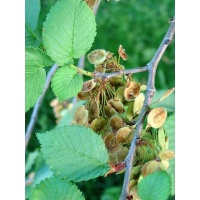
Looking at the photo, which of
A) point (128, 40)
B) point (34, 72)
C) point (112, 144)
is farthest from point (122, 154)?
point (128, 40)

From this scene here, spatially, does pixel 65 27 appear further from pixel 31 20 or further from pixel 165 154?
pixel 165 154

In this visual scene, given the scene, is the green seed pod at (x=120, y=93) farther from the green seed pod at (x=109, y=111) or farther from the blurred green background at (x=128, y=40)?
the blurred green background at (x=128, y=40)

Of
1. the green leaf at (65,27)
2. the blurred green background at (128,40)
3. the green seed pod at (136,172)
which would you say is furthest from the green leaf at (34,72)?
the blurred green background at (128,40)

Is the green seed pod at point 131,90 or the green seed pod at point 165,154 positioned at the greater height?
the green seed pod at point 131,90

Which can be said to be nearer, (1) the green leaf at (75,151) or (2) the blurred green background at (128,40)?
(1) the green leaf at (75,151)

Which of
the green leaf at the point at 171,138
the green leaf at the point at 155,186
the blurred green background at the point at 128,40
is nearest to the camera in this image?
the green leaf at the point at 155,186

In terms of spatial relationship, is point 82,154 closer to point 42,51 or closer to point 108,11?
point 42,51
